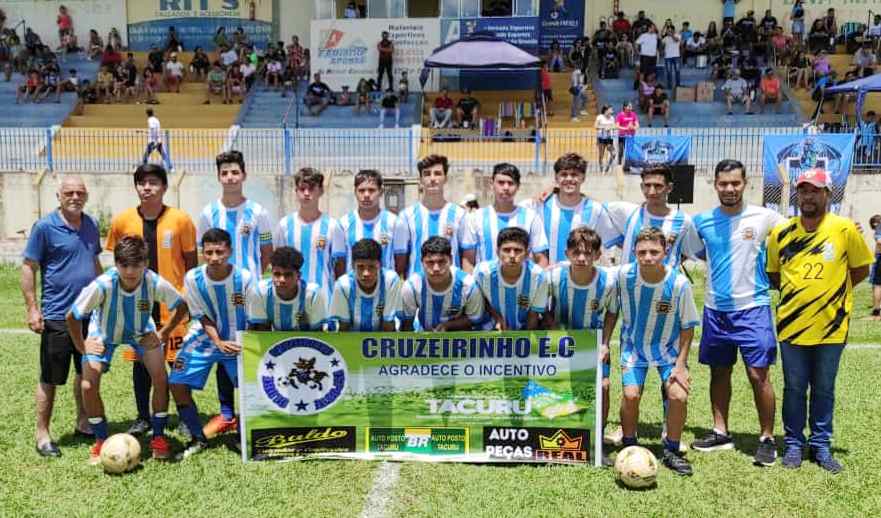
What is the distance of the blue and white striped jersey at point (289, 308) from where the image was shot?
5781 millimetres

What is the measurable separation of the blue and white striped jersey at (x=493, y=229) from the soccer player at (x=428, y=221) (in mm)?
104

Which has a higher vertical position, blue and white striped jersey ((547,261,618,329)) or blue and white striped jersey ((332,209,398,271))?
blue and white striped jersey ((332,209,398,271))

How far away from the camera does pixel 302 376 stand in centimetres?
579

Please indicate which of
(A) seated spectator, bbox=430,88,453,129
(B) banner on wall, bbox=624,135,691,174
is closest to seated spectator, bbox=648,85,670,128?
(A) seated spectator, bbox=430,88,453,129

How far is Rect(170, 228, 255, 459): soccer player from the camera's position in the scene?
19.1 ft

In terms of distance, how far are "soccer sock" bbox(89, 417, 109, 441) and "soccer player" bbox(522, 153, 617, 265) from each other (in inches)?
145

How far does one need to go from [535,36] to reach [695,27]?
6077 mm

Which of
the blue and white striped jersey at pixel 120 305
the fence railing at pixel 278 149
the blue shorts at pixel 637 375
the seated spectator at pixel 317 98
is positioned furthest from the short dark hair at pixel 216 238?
the seated spectator at pixel 317 98

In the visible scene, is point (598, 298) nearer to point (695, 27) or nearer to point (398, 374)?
point (398, 374)

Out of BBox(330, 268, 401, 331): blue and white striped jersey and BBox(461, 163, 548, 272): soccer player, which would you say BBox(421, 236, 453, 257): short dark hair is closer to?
BBox(330, 268, 401, 331): blue and white striped jersey

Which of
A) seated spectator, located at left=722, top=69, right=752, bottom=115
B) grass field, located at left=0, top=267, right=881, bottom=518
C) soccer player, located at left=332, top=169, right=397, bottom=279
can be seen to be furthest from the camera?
seated spectator, located at left=722, top=69, right=752, bottom=115

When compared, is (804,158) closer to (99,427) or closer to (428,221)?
(428,221)

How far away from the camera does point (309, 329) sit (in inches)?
232

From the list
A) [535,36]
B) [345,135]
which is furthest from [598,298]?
[535,36]
